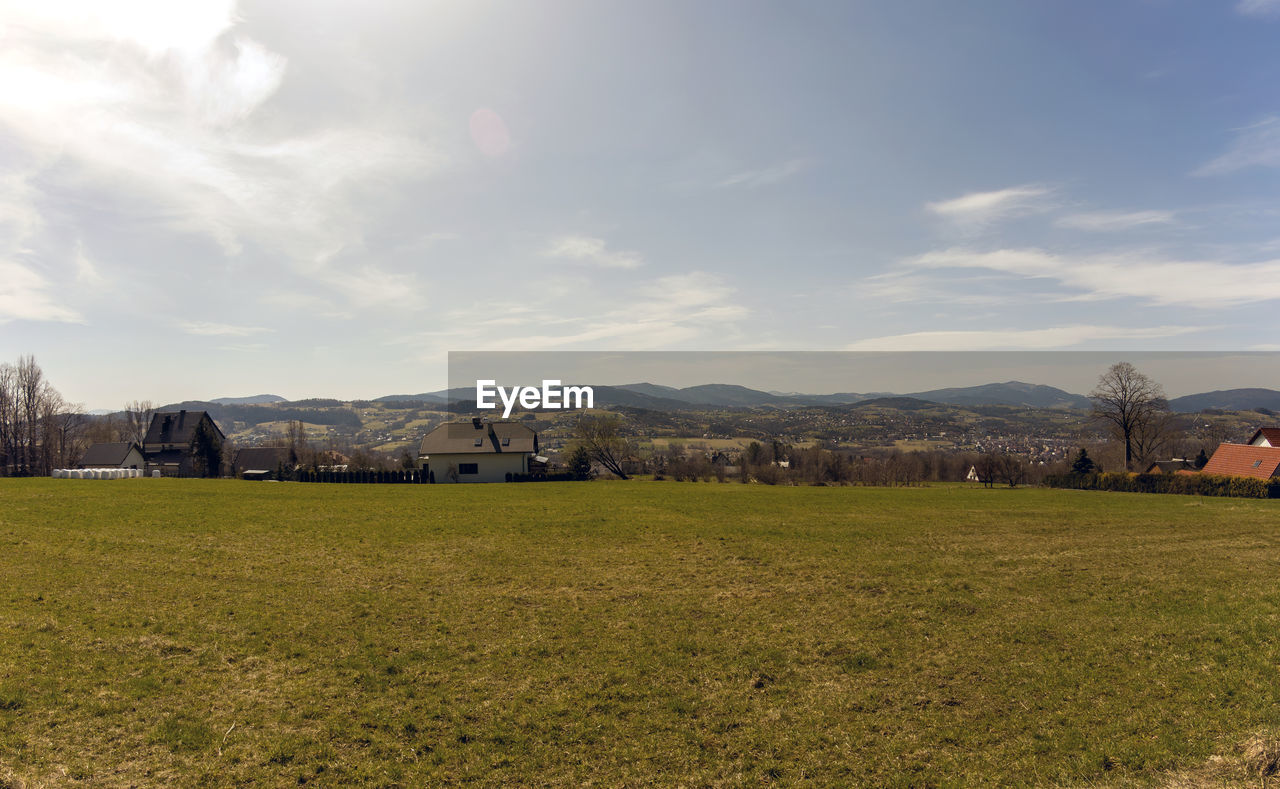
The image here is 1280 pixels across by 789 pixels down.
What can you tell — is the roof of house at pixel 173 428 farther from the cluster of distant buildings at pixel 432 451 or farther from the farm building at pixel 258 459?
the farm building at pixel 258 459

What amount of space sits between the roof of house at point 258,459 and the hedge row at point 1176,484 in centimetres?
9265

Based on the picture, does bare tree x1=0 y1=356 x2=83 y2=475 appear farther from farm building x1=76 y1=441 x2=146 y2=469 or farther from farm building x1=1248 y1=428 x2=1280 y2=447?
farm building x1=1248 y1=428 x2=1280 y2=447

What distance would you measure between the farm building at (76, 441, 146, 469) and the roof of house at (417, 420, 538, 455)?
3880 centimetres

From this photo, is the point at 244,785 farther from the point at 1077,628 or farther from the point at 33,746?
the point at 1077,628

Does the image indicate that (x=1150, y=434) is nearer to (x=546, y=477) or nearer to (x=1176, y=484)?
(x=1176, y=484)

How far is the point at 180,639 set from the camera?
1066cm

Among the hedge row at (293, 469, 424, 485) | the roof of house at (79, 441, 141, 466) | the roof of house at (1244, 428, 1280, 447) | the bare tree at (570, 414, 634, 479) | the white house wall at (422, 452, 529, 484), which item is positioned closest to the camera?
the roof of house at (1244, 428, 1280, 447)

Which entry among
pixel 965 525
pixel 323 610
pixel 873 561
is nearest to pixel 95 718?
pixel 323 610

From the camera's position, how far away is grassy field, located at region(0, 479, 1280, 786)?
7.19 m

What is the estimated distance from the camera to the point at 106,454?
6875cm

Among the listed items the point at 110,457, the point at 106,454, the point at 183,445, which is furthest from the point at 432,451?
the point at 183,445

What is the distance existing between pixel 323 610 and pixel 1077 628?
1573cm

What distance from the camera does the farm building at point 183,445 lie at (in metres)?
70.8

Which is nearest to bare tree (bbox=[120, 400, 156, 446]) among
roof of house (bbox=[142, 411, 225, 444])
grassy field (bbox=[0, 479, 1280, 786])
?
roof of house (bbox=[142, 411, 225, 444])
